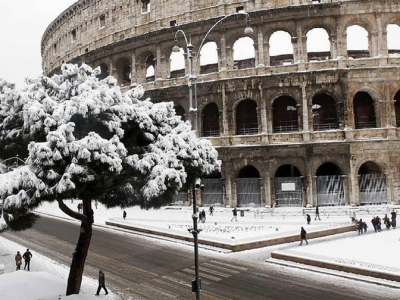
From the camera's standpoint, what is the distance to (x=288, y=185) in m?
28.3

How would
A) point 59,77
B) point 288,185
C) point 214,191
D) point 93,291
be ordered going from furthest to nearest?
point 214,191 < point 288,185 < point 93,291 < point 59,77

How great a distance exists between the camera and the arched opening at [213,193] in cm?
3005

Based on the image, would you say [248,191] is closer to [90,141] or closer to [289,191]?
[289,191]

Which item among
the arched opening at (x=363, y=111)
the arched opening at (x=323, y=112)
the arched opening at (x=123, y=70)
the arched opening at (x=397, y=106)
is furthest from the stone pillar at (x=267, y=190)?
the arched opening at (x=123, y=70)

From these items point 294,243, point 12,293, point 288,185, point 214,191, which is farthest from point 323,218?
point 12,293

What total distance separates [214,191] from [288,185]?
5.29 m

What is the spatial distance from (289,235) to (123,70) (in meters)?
22.9

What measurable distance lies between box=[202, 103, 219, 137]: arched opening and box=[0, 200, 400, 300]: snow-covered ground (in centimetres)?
588

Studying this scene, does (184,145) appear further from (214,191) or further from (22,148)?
(214,191)

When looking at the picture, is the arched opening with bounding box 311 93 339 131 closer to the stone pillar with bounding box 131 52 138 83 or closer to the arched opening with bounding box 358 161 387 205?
the arched opening with bounding box 358 161 387 205

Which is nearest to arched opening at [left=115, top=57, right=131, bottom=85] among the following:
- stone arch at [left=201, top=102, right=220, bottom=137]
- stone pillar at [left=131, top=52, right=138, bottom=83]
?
stone pillar at [left=131, top=52, right=138, bottom=83]

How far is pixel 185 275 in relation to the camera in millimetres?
15320

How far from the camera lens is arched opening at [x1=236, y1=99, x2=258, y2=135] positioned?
3014 cm

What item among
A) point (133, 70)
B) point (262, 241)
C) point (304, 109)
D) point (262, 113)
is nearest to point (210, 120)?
point (262, 113)
